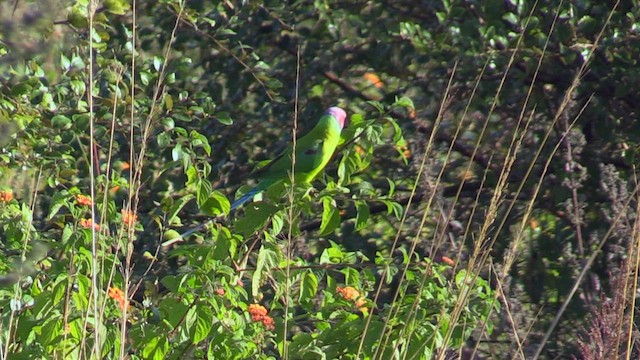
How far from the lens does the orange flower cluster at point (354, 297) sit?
240 centimetres

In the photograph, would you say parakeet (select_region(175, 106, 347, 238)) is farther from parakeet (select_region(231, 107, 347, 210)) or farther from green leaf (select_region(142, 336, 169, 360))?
green leaf (select_region(142, 336, 169, 360))

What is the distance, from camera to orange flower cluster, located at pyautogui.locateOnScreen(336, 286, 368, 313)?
7.88ft

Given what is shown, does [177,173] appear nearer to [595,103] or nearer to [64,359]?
[595,103]

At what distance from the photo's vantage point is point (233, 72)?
4016 millimetres

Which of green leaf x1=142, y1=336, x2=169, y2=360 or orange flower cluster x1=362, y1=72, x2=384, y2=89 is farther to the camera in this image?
orange flower cluster x1=362, y1=72, x2=384, y2=89

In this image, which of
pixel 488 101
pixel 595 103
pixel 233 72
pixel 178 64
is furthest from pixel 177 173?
pixel 595 103

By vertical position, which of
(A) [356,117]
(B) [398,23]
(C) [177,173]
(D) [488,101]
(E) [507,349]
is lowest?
(E) [507,349]

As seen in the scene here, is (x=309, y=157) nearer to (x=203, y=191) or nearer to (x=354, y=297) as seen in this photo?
(x=354, y=297)

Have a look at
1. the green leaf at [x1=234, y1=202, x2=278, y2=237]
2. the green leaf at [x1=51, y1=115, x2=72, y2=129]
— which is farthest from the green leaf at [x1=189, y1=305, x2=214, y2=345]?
the green leaf at [x1=51, y1=115, x2=72, y2=129]

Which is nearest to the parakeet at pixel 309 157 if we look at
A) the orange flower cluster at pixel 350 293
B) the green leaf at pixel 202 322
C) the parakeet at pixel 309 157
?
the parakeet at pixel 309 157

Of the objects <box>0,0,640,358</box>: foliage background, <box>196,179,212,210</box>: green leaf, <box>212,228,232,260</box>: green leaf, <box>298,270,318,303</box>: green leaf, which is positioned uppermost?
<box>196,179,212,210</box>: green leaf

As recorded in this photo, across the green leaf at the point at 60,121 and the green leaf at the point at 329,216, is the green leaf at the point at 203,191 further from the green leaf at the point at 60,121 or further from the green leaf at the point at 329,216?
the green leaf at the point at 60,121

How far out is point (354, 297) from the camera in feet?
7.90

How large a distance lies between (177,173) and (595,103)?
1.64 meters
